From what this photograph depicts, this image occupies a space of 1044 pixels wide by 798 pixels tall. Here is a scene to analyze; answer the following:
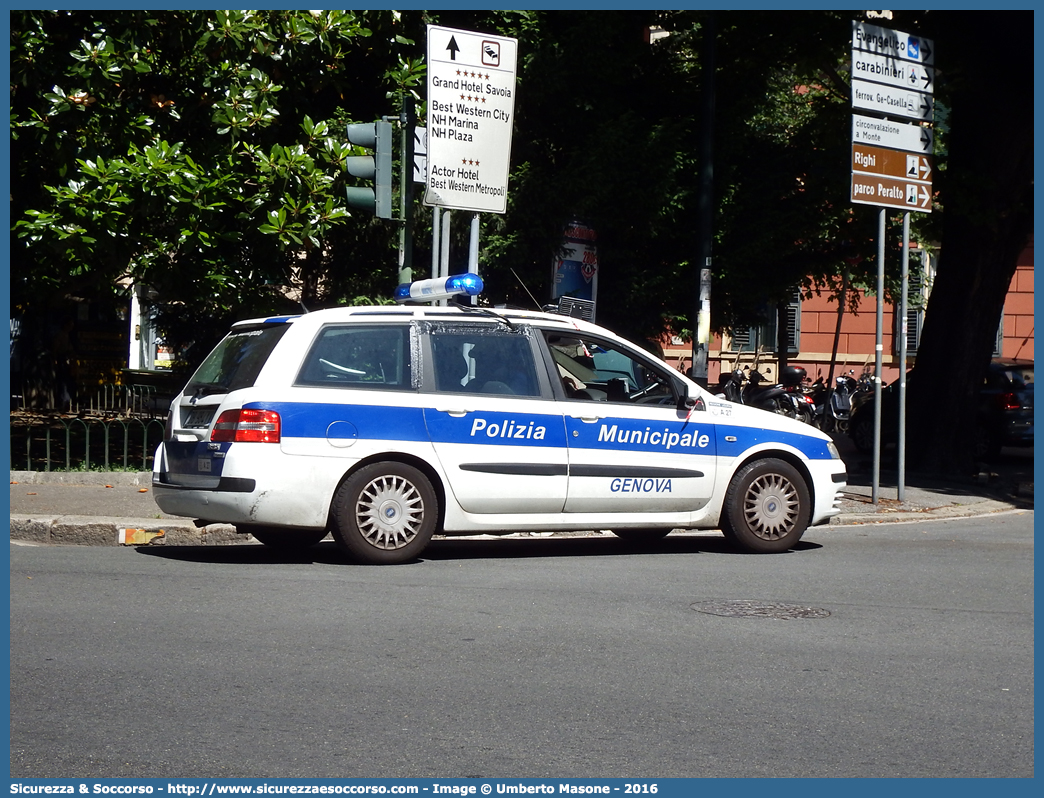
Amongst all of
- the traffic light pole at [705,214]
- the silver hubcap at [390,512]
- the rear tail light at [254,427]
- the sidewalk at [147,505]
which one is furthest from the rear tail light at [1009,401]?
the rear tail light at [254,427]

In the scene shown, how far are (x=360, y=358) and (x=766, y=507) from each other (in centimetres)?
335

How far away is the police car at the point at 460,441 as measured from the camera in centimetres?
879

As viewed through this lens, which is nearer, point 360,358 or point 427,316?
point 360,358

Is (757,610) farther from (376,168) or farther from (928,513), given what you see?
(928,513)

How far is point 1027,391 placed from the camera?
69.1 ft

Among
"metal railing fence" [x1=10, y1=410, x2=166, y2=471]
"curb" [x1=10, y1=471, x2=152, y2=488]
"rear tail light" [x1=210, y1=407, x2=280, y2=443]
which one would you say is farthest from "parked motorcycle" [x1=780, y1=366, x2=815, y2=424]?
"rear tail light" [x1=210, y1=407, x2=280, y2=443]

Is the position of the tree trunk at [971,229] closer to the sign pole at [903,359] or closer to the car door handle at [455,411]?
the sign pole at [903,359]

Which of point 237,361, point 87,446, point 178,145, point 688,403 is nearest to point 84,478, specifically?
point 87,446

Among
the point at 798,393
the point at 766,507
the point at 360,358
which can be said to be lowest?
the point at 766,507

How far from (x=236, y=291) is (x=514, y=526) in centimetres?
617

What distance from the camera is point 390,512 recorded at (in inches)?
353

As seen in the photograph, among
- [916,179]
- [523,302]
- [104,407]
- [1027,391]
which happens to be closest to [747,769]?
[916,179]

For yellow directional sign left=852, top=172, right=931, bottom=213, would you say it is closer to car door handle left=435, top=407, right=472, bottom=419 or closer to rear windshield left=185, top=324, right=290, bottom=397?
car door handle left=435, top=407, right=472, bottom=419

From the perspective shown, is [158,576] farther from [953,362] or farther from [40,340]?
[40,340]
